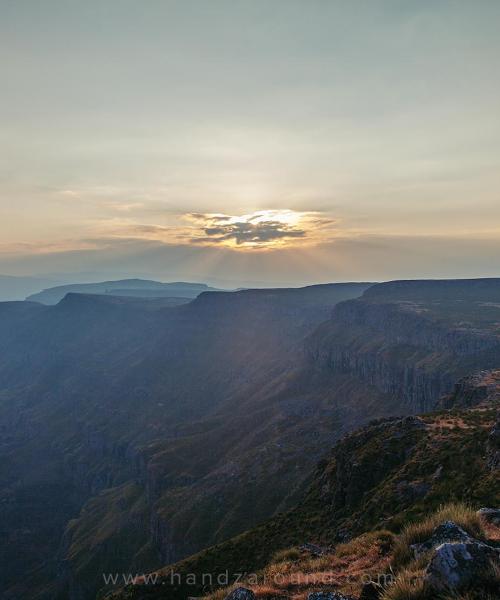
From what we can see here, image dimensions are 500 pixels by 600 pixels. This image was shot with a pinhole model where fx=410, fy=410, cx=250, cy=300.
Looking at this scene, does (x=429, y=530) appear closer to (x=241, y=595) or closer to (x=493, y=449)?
(x=241, y=595)

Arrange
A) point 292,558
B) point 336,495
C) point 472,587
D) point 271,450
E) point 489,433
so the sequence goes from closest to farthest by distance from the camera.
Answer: point 472,587 < point 292,558 < point 489,433 < point 336,495 < point 271,450

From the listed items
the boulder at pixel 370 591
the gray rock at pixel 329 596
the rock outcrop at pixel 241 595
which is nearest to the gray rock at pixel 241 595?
the rock outcrop at pixel 241 595

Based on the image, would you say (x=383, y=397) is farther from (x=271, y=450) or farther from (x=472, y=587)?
(x=472, y=587)

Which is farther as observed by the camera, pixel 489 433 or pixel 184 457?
pixel 184 457

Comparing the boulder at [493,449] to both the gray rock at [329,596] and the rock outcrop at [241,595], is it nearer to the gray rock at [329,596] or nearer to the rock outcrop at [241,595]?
the gray rock at [329,596]

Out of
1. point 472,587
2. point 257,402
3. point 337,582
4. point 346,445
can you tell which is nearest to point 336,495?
point 346,445

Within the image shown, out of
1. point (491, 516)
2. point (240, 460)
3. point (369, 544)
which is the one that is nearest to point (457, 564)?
point (491, 516)
